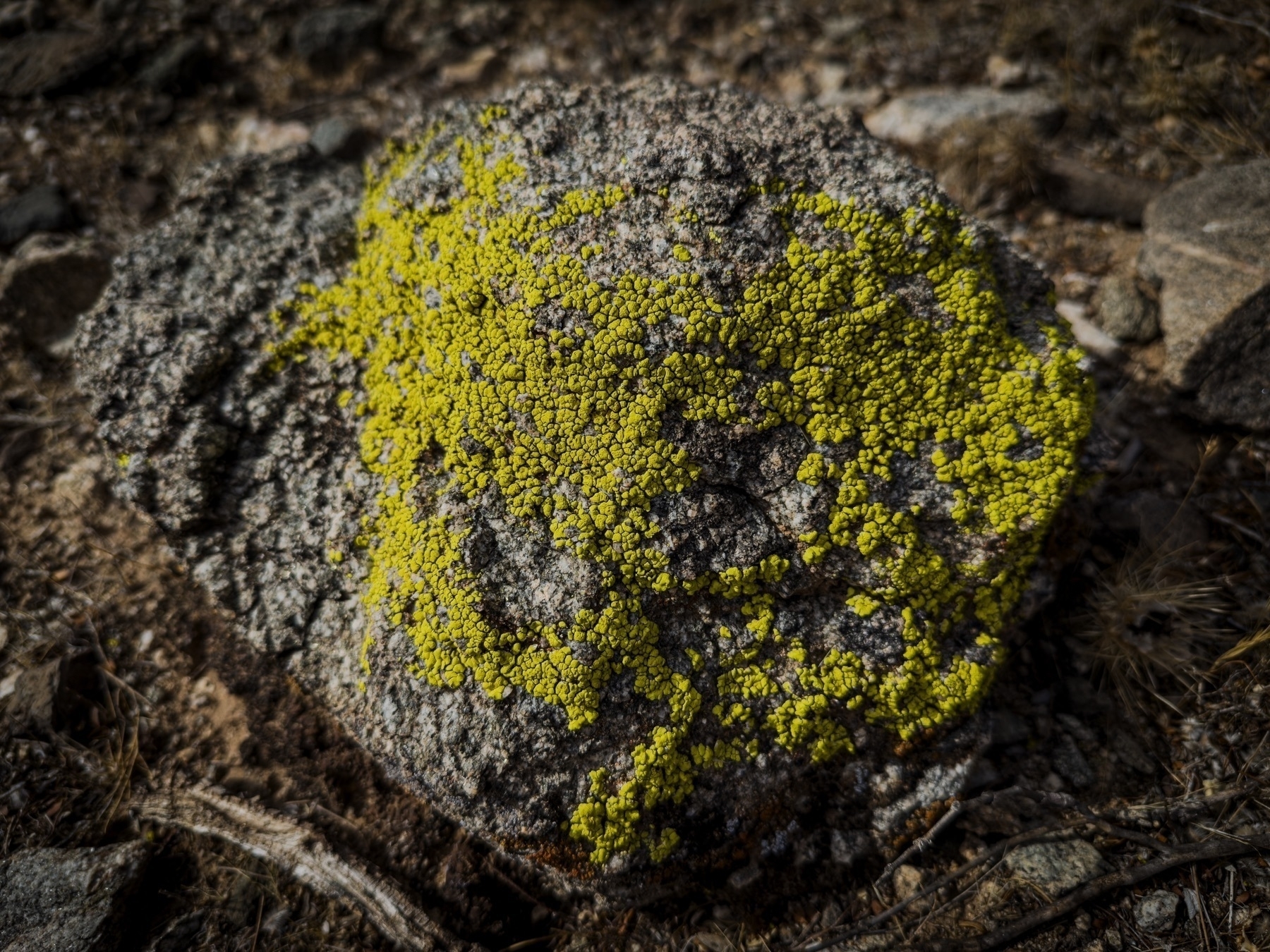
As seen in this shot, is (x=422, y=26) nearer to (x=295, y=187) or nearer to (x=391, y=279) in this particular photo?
(x=295, y=187)

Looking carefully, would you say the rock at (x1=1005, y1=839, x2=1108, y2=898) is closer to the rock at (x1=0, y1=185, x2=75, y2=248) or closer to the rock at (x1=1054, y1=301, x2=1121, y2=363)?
the rock at (x1=1054, y1=301, x2=1121, y2=363)

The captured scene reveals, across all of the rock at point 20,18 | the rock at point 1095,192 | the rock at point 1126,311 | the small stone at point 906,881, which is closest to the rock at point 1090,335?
Answer: the rock at point 1126,311

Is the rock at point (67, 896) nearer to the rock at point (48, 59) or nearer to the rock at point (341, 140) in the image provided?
the rock at point (341, 140)

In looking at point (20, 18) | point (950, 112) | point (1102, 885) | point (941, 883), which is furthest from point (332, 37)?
point (1102, 885)

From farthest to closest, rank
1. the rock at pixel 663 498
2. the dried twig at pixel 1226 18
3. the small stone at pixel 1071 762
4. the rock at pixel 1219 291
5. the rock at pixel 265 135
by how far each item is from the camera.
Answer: the rock at pixel 265 135
the dried twig at pixel 1226 18
the rock at pixel 1219 291
the small stone at pixel 1071 762
the rock at pixel 663 498

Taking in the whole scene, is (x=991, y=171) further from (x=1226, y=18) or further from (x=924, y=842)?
(x=924, y=842)
